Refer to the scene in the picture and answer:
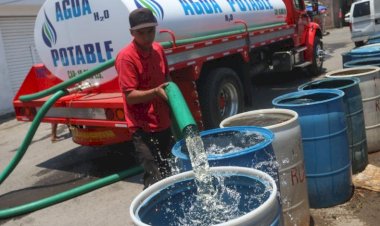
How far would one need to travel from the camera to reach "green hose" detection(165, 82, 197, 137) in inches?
105

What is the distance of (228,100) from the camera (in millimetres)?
6930

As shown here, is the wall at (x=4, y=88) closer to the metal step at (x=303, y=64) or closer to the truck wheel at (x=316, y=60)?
the metal step at (x=303, y=64)

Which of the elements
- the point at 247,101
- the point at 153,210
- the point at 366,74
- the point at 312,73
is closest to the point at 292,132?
the point at 153,210

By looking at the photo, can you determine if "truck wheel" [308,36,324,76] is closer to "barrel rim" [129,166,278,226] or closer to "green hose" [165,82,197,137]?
"green hose" [165,82,197,137]

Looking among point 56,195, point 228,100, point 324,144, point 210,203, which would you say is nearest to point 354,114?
point 324,144

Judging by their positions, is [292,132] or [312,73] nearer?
[292,132]

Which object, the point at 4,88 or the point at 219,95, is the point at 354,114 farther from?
the point at 4,88

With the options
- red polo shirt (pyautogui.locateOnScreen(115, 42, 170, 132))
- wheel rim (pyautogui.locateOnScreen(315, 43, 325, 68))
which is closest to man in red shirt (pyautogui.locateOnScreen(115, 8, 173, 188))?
red polo shirt (pyautogui.locateOnScreen(115, 42, 170, 132))

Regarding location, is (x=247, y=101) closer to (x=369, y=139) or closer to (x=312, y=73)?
(x=369, y=139)

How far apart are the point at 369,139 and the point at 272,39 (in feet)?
12.7

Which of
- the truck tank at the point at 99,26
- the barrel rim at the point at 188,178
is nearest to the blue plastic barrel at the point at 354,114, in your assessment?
the truck tank at the point at 99,26

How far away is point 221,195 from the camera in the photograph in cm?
217

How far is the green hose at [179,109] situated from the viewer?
8.79 feet

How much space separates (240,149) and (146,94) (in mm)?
940
